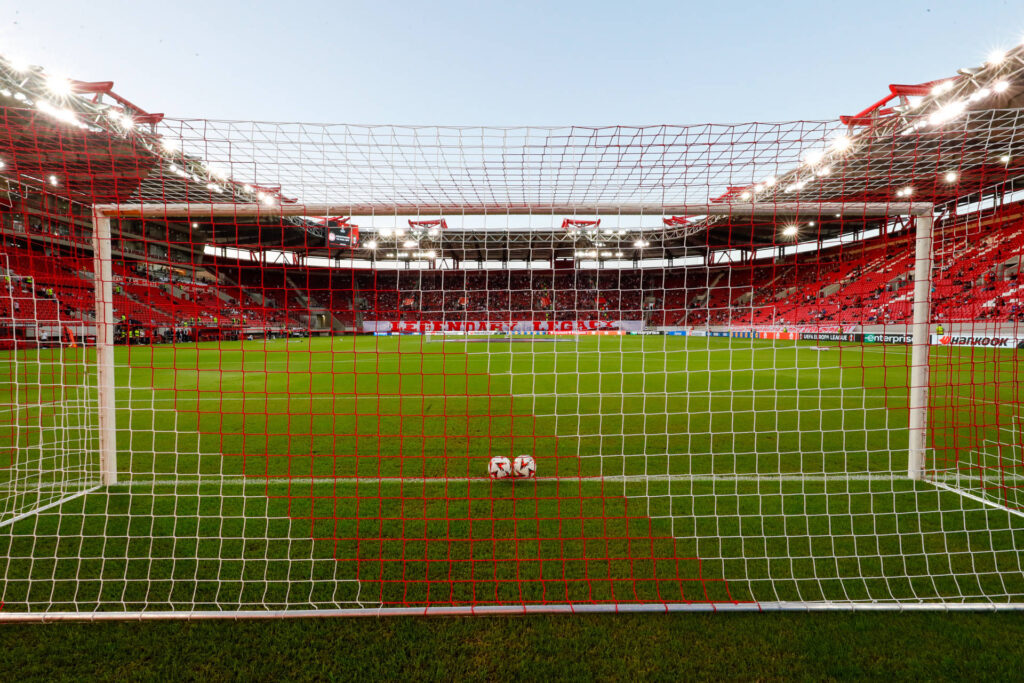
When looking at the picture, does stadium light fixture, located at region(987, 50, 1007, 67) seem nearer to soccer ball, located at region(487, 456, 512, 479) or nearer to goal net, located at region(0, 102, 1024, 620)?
goal net, located at region(0, 102, 1024, 620)

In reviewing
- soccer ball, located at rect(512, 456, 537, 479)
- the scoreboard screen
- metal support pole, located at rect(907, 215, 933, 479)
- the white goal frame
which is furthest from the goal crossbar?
soccer ball, located at rect(512, 456, 537, 479)

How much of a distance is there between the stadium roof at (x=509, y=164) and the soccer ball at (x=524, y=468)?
2100mm

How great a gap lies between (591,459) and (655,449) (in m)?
0.92

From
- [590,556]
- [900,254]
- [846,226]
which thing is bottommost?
[590,556]

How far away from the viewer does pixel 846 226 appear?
479 cm

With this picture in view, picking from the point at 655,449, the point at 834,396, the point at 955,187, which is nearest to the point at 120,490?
the point at 655,449

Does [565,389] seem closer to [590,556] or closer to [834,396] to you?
[834,396]

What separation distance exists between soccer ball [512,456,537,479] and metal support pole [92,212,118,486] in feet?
10.8

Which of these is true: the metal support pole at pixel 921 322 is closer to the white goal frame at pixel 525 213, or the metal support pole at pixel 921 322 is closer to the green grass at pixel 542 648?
the white goal frame at pixel 525 213

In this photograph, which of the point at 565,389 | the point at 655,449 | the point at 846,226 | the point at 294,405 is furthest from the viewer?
the point at 565,389

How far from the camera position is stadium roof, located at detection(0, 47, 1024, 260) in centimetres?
298

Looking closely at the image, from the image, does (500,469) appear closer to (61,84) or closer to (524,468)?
(524,468)

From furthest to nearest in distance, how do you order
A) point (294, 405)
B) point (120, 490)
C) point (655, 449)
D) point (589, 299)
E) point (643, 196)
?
point (589, 299)
point (294, 405)
point (655, 449)
point (643, 196)
point (120, 490)

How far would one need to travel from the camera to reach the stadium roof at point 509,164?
298cm
